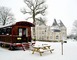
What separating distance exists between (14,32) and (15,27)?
1.67 ft

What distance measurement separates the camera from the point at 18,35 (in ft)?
54.9

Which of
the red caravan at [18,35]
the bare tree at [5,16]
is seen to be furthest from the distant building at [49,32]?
the red caravan at [18,35]

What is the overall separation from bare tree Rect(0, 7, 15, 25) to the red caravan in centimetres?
3096

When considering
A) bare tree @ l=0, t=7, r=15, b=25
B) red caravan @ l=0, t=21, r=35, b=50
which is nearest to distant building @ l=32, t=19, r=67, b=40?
bare tree @ l=0, t=7, r=15, b=25

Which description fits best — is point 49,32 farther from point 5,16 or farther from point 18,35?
point 18,35

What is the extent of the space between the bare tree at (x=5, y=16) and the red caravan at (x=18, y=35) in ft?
102

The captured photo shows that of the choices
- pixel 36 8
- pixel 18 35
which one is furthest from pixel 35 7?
pixel 18 35

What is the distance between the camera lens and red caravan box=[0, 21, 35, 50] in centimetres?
1609

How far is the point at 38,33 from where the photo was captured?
6122cm

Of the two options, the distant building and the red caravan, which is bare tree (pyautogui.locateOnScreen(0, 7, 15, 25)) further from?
the red caravan

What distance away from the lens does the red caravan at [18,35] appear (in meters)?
16.1

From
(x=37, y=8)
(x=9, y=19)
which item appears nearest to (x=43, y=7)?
(x=37, y=8)

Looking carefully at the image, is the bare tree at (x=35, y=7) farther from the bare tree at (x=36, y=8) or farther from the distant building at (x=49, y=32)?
the distant building at (x=49, y=32)

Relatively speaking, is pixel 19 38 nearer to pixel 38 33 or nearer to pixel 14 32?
pixel 14 32
